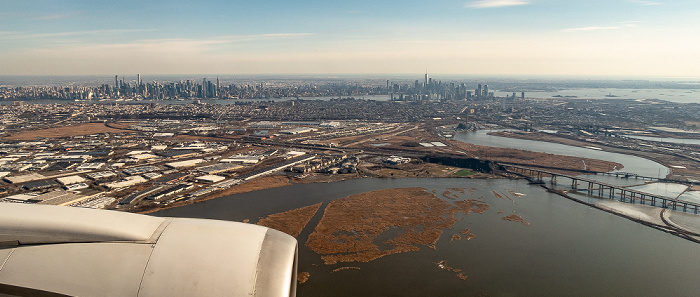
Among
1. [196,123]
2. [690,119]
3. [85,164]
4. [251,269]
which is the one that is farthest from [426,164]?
[690,119]

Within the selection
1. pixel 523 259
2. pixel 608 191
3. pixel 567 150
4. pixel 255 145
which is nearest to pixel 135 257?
pixel 523 259

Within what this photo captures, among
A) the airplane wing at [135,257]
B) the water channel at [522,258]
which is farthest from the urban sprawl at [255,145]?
the airplane wing at [135,257]

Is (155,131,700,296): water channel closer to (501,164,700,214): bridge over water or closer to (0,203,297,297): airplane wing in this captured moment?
(501,164,700,214): bridge over water

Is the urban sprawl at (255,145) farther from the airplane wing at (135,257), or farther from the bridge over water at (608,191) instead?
the airplane wing at (135,257)

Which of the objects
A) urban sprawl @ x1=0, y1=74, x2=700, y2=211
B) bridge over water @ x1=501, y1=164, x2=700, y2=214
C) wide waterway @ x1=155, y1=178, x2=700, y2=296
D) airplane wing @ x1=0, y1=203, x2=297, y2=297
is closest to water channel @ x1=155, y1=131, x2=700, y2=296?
wide waterway @ x1=155, y1=178, x2=700, y2=296

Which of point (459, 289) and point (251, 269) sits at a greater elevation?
point (251, 269)

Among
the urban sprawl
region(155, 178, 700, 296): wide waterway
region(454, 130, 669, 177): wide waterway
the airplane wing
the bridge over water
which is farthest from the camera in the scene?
region(454, 130, 669, 177): wide waterway

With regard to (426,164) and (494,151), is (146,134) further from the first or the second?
(494,151)
